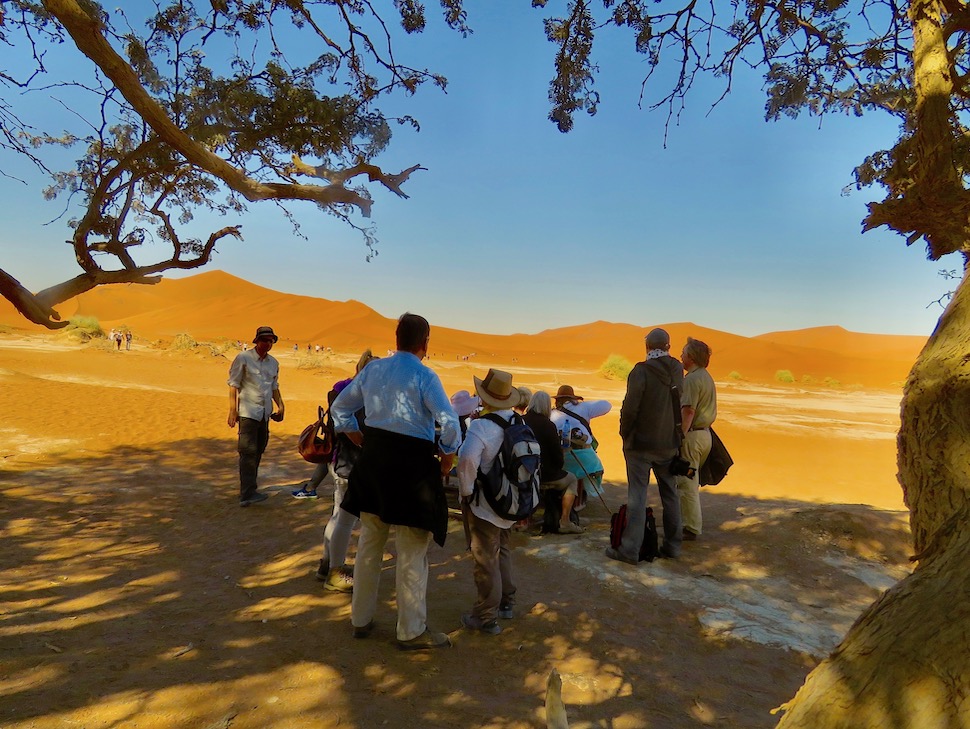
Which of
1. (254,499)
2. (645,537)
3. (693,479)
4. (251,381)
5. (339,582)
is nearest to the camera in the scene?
(339,582)

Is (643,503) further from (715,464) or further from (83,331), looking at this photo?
(83,331)

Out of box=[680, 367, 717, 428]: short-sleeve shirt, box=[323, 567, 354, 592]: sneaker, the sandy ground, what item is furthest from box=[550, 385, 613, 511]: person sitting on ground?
box=[323, 567, 354, 592]: sneaker

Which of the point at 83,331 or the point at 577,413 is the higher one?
the point at 83,331

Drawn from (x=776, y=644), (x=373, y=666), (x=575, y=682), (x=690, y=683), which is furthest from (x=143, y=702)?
(x=776, y=644)

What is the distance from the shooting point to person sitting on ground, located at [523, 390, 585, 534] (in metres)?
4.51

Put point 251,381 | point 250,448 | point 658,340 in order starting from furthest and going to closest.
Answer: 1. point 250,448
2. point 251,381
3. point 658,340

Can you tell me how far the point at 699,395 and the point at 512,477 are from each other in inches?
103

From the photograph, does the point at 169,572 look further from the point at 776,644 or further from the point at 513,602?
the point at 776,644

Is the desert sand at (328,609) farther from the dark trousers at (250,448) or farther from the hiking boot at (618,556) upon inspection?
the dark trousers at (250,448)

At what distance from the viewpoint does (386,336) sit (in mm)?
69625

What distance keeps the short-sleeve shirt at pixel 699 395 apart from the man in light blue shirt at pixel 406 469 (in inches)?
112

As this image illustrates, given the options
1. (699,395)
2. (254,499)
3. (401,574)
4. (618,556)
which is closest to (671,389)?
(699,395)

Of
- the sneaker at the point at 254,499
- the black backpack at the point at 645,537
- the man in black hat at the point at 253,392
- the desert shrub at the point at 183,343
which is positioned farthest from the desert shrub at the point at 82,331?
the black backpack at the point at 645,537

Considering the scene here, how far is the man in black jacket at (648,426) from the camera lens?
471cm
